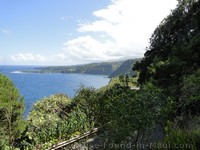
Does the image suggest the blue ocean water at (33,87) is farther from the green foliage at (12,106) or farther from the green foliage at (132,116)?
the green foliage at (132,116)

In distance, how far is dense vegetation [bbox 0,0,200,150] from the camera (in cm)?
916

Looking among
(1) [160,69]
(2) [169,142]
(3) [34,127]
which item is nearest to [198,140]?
(2) [169,142]

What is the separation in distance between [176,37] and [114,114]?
25403mm

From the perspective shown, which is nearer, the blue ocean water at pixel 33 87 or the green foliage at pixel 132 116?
the green foliage at pixel 132 116

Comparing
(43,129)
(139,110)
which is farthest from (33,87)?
(139,110)

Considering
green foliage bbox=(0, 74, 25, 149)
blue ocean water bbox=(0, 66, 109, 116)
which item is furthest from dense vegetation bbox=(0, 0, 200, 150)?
blue ocean water bbox=(0, 66, 109, 116)

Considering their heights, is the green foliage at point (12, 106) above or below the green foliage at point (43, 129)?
above

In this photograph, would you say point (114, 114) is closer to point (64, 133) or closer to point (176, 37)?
point (64, 133)

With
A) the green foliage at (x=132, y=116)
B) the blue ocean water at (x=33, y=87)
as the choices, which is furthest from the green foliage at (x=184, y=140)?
the blue ocean water at (x=33, y=87)

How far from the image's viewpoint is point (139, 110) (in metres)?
9.22

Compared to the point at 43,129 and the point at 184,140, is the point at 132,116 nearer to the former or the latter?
the point at 184,140

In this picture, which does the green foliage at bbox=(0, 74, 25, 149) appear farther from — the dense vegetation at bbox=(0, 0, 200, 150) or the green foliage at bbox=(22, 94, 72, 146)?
the green foliage at bbox=(22, 94, 72, 146)

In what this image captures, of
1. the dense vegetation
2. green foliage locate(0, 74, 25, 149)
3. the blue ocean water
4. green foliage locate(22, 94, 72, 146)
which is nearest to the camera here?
the dense vegetation

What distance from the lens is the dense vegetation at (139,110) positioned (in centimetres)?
916
